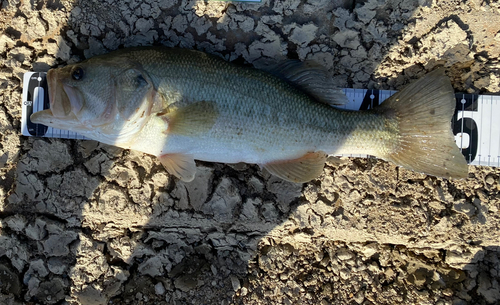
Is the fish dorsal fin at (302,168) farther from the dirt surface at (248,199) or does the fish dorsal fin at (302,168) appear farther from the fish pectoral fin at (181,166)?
the fish pectoral fin at (181,166)

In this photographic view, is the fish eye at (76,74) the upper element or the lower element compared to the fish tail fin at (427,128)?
upper

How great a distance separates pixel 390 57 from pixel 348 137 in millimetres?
1010

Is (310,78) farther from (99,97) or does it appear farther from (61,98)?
(61,98)

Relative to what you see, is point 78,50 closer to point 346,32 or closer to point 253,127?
point 253,127

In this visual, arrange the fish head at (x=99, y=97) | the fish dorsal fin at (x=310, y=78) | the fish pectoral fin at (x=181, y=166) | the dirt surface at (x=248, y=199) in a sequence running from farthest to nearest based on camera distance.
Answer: the dirt surface at (x=248, y=199)
the fish dorsal fin at (x=310, y=78)
the fish pectoral fin at (x=181, y=166)
the fish head at (x=99, y=97)

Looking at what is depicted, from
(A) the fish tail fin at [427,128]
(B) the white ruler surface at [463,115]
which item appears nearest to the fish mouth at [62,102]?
(B) the white ruler surface at [463,115]

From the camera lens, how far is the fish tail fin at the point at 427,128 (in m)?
2.87

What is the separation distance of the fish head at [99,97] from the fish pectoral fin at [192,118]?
22 cm

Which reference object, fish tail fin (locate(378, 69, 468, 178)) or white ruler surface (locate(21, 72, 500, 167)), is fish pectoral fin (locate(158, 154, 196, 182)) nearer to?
white ruler surface (locate(21, 72, 500, 167))

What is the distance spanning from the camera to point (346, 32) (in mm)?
3252

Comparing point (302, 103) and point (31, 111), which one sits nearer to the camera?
point (302, 103)

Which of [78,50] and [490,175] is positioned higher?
[78,50]

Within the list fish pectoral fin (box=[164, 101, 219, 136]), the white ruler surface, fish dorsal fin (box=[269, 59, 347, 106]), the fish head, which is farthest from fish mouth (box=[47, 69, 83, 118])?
fish dorsal fin (box=[269, 59, 347, 106])

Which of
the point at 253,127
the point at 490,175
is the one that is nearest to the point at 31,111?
the point at 253,127
